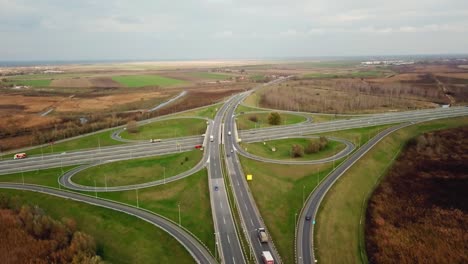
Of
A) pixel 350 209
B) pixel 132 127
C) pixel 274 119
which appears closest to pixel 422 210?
pixel 350 209

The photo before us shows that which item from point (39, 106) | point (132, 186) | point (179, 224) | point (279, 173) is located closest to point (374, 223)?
point (279, 173)

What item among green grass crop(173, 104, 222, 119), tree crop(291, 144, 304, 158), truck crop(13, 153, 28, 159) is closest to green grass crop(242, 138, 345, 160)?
tree crop(291, 144, 304, 158)

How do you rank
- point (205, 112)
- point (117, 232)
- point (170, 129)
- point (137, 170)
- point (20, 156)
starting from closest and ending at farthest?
point (117, 232)
point (137, 170)
point (20, 156)
point (170, 129)
point (205, 112)

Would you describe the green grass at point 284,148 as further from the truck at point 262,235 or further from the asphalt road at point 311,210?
the truck at point 262,235

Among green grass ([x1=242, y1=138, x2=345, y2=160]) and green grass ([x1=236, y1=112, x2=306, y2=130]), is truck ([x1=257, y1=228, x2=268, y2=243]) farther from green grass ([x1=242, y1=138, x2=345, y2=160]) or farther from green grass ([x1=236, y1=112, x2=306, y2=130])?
green grass ([x1=236, y1=112, x2=306, y2=130])

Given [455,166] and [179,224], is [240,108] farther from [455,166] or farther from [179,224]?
[179,224]

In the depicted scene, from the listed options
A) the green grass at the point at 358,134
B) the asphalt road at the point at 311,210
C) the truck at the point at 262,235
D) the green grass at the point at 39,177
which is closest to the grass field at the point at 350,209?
the asphalt road at the point at 311,210

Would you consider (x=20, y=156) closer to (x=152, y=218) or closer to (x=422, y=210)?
(x=152, y=218)
